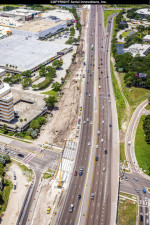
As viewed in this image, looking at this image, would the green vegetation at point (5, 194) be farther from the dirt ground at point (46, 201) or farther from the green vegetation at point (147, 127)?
the green vegetation at point (147, 127)

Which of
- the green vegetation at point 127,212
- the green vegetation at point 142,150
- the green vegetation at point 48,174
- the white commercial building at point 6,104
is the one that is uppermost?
the white commercial building at point 6,104

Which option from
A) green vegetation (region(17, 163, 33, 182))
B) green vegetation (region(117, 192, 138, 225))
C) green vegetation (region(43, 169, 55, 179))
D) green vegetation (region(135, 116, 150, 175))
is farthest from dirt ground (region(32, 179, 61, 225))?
green vegetation (region(135, 116, 150, 175))

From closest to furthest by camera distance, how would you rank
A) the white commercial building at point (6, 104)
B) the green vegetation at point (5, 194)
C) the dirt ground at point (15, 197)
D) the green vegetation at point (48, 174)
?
the dirt ground at point (15, 197), the green vegetation at point (5, 194), the green vegetation at point (48, 174), the white commercial building at point (6, 104)

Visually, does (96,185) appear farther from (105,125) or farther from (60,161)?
(105,125)

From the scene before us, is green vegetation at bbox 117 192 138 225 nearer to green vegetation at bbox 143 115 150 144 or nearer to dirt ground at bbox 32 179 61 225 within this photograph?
dirt ground at bbox 32 179 61 225

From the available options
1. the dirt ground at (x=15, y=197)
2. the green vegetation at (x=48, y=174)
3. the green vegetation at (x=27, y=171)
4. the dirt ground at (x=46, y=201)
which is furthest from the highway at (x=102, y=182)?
the green vegetation at (x=27, y=171)

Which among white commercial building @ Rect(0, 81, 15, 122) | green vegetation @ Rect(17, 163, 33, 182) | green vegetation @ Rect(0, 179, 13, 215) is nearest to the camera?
green vegetation @ Rect(0, 179, 13, 215)

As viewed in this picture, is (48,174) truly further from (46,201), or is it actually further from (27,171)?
(46,201)
